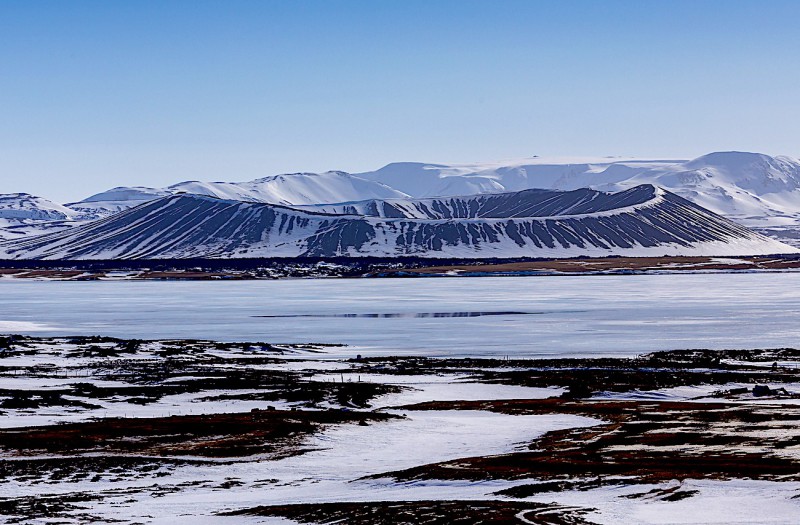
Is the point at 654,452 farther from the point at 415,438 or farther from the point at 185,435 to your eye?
the point at 185,435

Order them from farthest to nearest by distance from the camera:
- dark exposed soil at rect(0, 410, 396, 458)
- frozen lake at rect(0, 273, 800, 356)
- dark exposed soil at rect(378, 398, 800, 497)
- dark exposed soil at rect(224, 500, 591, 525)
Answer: frozen lake at rect(0, 273, 800, 356)
dark exposed soil at rect(0, 410, 396, 458)
dark exposed soil at rect(378, 398, 800, 497)
dark exposed soil at rect(224, 500, 591, 525)

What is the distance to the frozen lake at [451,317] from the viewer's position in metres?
72.4

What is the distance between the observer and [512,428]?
3891 cm

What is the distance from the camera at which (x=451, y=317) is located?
9638 centimetres

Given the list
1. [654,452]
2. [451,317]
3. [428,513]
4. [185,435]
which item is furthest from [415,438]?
[451,317]

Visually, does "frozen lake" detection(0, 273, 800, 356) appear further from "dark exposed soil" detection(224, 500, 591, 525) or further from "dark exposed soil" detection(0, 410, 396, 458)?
"dark exposed soil" detection(224, 500, 591, 525)

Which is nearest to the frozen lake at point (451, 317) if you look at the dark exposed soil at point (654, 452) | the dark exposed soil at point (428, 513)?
the dark exposed soil at point (654, 452)

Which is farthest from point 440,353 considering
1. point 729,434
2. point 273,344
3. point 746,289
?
point 746,289

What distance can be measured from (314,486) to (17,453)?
9.64m

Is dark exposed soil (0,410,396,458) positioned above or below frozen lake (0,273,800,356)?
below

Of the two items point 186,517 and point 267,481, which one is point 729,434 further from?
point 186,517

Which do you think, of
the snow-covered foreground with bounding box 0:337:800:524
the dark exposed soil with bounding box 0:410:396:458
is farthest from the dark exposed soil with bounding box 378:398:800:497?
the dark exposed soil with bounding box 0:410:396:458

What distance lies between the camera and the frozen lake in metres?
72.4

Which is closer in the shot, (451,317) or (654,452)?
(654,452)
